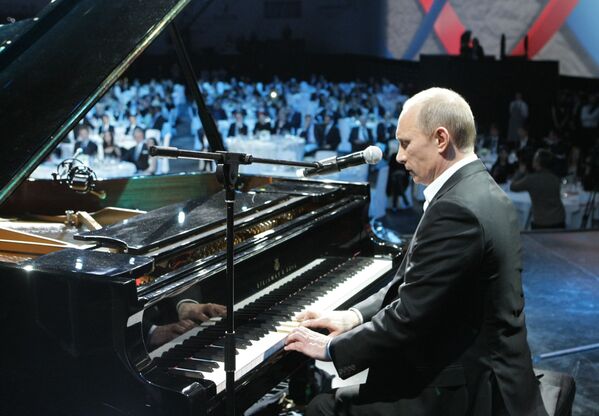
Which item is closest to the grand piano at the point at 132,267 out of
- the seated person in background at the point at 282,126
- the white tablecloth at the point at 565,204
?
the white tablecloth at the point at 565,204

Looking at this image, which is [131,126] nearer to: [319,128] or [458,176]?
[319,128]

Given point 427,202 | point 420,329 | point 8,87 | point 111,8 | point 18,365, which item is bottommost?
point 18,365

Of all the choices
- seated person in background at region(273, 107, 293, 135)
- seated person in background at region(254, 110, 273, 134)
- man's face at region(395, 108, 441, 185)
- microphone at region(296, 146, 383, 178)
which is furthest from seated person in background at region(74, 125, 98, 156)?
man's face at region(395, 108, 441, 185)

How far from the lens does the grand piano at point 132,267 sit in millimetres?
2199

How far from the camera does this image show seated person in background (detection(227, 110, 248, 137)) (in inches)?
476

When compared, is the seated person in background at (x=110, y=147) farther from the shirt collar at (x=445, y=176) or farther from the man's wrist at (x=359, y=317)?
the shirt collar at (x=445, y=176)

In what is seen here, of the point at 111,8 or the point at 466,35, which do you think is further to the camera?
the point at 466,35

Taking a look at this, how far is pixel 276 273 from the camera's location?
3.11 meters

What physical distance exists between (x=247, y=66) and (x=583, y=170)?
1327 centimetres

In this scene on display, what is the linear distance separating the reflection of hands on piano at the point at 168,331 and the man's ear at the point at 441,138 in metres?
1.03

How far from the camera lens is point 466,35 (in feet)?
44.9

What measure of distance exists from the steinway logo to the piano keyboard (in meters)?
0.02

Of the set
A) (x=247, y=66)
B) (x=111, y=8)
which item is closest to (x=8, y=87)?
(x=111, y=8)

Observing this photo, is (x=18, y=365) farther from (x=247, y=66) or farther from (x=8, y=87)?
(x=247, y=66)
